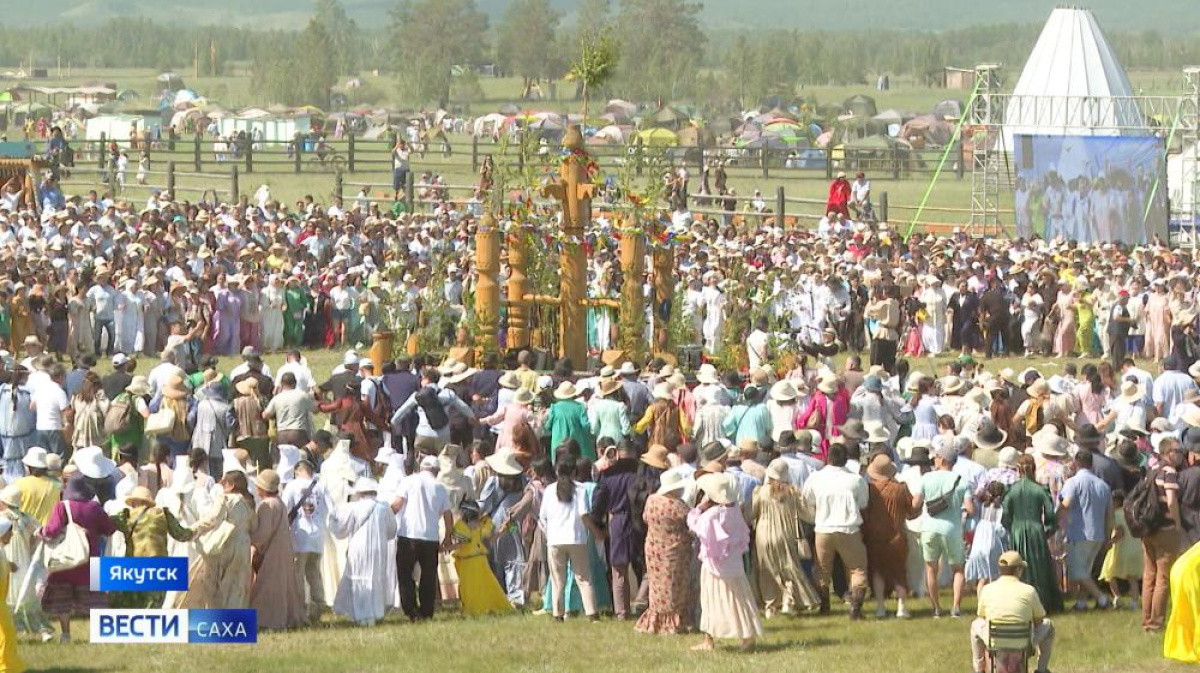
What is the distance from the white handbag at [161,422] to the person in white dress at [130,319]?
839cm

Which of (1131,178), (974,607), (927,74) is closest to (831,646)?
(974,607)

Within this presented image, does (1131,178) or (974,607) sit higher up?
(1131,178)

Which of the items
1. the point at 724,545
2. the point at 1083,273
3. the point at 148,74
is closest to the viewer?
the point at 724,545

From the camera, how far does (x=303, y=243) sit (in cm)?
2998

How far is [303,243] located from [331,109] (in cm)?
6937

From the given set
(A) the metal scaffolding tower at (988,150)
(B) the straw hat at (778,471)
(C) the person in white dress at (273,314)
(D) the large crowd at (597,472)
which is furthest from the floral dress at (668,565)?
(A) the metal scaffolding tower at (988,150)

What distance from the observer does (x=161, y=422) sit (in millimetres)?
16719

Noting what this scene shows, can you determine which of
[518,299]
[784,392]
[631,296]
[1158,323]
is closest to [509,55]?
[1158,323]

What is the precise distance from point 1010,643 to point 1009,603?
0.67 feet

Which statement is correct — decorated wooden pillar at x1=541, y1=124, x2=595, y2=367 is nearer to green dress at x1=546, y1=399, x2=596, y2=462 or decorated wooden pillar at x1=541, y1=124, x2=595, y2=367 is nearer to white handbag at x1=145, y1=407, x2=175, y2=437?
green dress at x1=546, y1=399, x2=596, y2=462

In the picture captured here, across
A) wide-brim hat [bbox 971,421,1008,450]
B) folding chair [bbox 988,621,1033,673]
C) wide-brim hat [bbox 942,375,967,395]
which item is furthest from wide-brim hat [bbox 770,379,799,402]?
folding chair [bbox 988,621,1033,673]

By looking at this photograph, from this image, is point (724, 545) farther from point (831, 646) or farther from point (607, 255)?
point (607, 255)

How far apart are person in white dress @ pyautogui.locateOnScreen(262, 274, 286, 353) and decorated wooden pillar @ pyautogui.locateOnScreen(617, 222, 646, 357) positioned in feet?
22.5

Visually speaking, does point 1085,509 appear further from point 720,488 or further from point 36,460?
point 36,460
